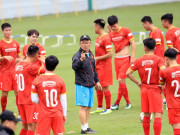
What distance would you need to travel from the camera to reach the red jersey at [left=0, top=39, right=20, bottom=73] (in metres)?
13.8

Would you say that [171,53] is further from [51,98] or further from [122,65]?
[122,65]

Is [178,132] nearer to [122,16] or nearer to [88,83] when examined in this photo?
[88,83]

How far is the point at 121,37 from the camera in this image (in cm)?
1427

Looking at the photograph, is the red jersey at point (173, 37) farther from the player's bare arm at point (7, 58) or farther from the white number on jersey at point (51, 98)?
the white number on jersey at point (51, 98)

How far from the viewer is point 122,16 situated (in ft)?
134

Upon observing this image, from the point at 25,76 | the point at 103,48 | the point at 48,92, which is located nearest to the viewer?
the point at 48,92

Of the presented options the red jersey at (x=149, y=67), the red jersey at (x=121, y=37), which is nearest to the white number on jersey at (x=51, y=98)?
the red jersey at (x=149, y=67)

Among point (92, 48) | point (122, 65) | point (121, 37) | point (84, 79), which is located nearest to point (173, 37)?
point (121, 37)

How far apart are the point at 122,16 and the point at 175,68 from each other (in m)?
31.6

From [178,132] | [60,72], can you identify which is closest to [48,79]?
[178,132]

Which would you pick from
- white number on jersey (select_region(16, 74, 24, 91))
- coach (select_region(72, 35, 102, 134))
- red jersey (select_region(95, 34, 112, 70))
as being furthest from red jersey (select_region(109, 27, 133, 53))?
white number on jersey (select_region(16, 74, 24, 91))

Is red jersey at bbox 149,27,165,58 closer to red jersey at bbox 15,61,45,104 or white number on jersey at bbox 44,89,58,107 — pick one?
red jersey at bbox 15,61,45,104

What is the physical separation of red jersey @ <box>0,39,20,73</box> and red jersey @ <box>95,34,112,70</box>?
244 centimetres

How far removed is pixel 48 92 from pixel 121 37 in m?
5.42
